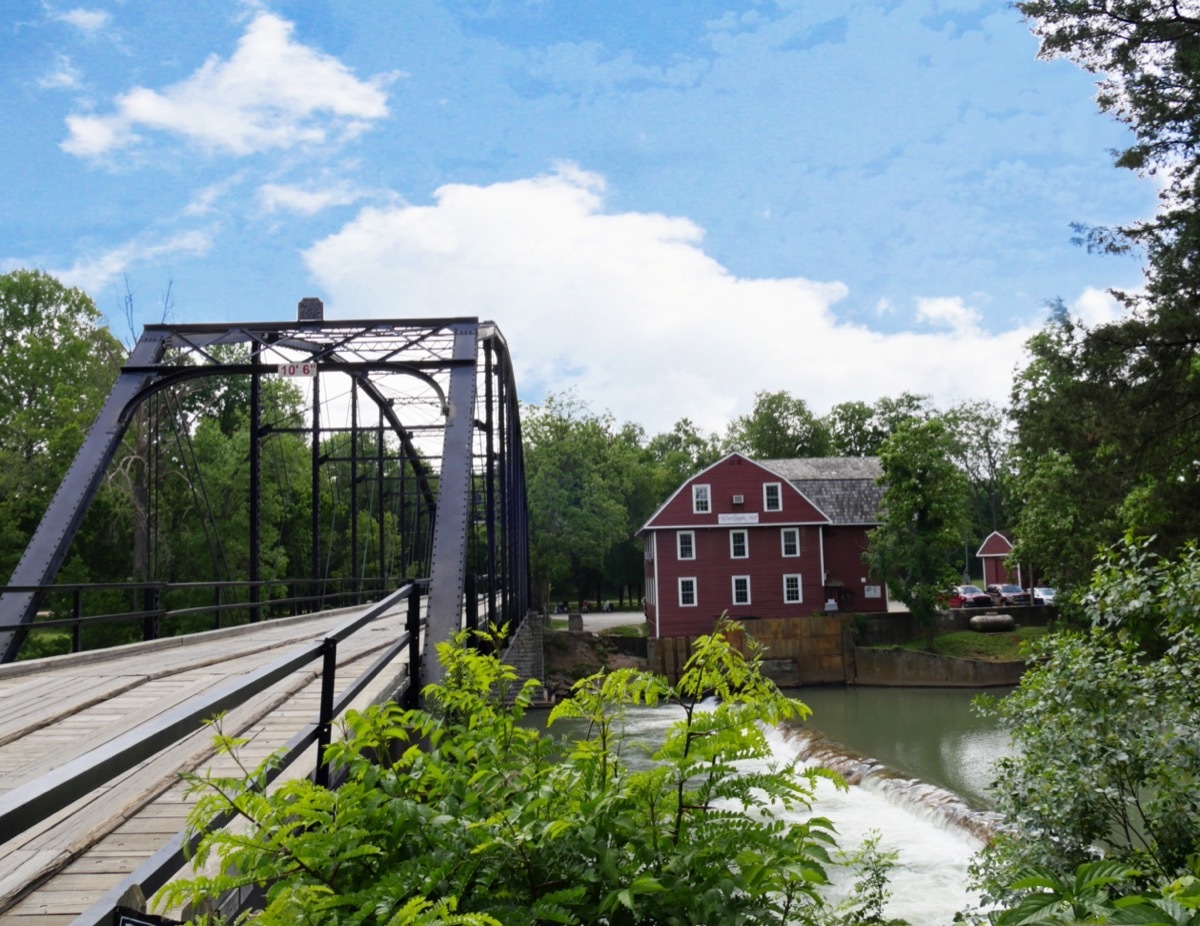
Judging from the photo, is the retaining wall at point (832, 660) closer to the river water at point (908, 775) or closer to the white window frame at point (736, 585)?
the river water at point (908, 775)

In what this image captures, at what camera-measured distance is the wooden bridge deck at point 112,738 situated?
11.5 ft

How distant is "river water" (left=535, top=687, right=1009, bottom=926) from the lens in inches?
531

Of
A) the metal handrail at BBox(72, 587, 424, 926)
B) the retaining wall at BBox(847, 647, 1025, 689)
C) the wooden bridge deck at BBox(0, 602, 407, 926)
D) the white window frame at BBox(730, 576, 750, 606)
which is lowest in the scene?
the retaining wall at BBox(847, 647, 1025, 689)

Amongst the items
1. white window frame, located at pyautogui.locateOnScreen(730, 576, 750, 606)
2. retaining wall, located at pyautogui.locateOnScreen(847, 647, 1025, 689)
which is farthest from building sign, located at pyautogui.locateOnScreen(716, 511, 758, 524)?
retaining wall, located at pyautogui.locateOnScreen(847, 647, 1025, 689)

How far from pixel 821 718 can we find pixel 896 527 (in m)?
12.6

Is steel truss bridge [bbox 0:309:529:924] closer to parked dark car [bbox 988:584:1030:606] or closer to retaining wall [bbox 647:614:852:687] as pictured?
retaining wall [bbox 647:614:852:687]

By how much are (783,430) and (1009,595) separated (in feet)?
98.6

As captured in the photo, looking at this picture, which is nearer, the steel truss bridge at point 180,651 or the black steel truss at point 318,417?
the steel truss bridge at point 180,651

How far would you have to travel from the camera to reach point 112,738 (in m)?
4.34

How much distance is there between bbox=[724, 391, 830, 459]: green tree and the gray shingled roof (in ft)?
98.3

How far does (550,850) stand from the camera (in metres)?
2.38

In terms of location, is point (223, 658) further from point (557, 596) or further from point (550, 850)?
point (557, 596)

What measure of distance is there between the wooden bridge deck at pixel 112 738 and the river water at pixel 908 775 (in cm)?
239

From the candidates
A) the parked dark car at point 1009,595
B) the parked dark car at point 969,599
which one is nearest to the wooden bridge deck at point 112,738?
the parked dark car at point 969,599
